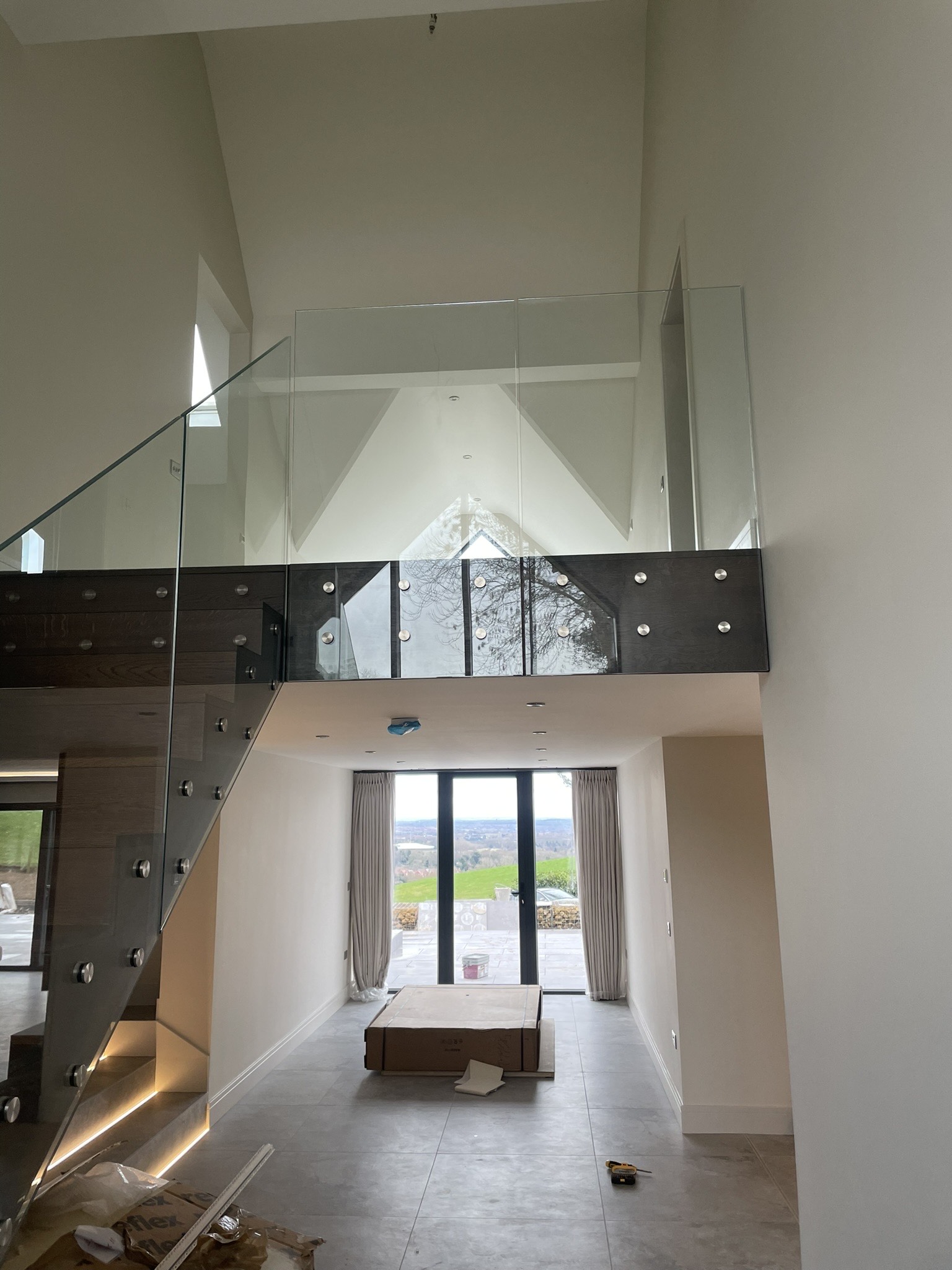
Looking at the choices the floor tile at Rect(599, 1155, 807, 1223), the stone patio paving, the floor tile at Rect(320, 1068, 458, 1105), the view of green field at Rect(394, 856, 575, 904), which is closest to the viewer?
the floor tile at Rect(599, 1155, 807, 1223)

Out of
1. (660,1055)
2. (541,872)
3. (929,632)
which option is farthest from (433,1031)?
(929,632)

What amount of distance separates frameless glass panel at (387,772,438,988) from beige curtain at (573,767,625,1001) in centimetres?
147

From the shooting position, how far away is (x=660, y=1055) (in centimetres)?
568

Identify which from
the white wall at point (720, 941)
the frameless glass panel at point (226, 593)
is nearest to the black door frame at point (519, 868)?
the white wall at point (720, 941)

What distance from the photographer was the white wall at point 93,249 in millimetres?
3396

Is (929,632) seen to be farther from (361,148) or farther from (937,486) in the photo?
(361,148)

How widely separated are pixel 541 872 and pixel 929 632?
23.6 feet

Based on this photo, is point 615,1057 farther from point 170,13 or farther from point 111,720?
point 170,13

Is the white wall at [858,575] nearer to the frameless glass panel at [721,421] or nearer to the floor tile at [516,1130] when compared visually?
the frameless glass panel at [721,421]

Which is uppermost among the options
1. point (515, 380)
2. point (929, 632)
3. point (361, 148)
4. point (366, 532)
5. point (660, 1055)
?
point (361, 148)

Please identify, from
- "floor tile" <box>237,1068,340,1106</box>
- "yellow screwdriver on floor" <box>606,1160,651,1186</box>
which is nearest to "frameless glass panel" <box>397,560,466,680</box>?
"yellow screwdriver on floor" <box>606,1160,651,1186</box>

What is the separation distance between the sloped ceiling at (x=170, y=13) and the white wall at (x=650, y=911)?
3.93 metres

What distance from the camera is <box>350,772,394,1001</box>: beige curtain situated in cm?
839

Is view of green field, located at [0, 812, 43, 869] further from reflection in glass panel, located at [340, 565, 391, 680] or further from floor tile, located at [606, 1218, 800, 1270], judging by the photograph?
floor tile, located at [606, 1218, 800, 1270]
